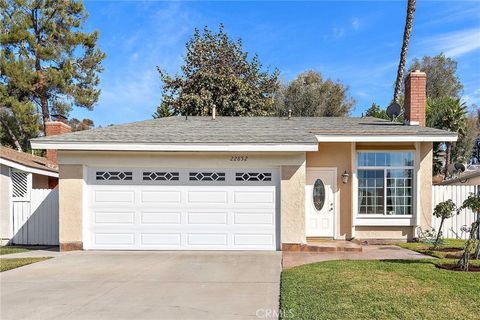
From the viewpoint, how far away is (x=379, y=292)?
19.3 feet

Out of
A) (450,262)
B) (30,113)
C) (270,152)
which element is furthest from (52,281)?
(30,113)

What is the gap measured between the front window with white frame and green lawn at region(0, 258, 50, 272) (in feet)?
29.9

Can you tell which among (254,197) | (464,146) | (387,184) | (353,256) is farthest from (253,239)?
(464,146)

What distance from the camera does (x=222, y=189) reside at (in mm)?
10445

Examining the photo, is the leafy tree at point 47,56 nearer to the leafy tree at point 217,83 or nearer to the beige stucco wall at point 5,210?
the leafy tree at point 217,83

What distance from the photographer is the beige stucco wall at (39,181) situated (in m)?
13.9

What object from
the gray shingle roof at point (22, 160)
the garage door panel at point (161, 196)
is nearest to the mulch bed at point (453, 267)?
the garage door panel at point (161, 196)

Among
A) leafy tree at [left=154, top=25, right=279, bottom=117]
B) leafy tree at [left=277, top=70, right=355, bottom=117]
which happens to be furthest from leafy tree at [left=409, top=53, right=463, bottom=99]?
Answer: leafy tree at [left=154, top=25, right=279, bottom=117]

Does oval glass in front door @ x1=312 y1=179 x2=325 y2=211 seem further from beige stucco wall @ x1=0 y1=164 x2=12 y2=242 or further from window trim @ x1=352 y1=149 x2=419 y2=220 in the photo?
beige stucco wall @ x1=0 y1=164 x2=12 y2=242

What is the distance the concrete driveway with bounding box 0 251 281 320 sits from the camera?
5396mm

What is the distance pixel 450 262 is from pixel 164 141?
23.8 feet

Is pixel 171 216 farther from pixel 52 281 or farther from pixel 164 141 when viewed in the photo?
pixel 52 281

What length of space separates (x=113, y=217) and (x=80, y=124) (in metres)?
39.8

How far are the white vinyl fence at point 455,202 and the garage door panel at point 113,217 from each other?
9506 mm
